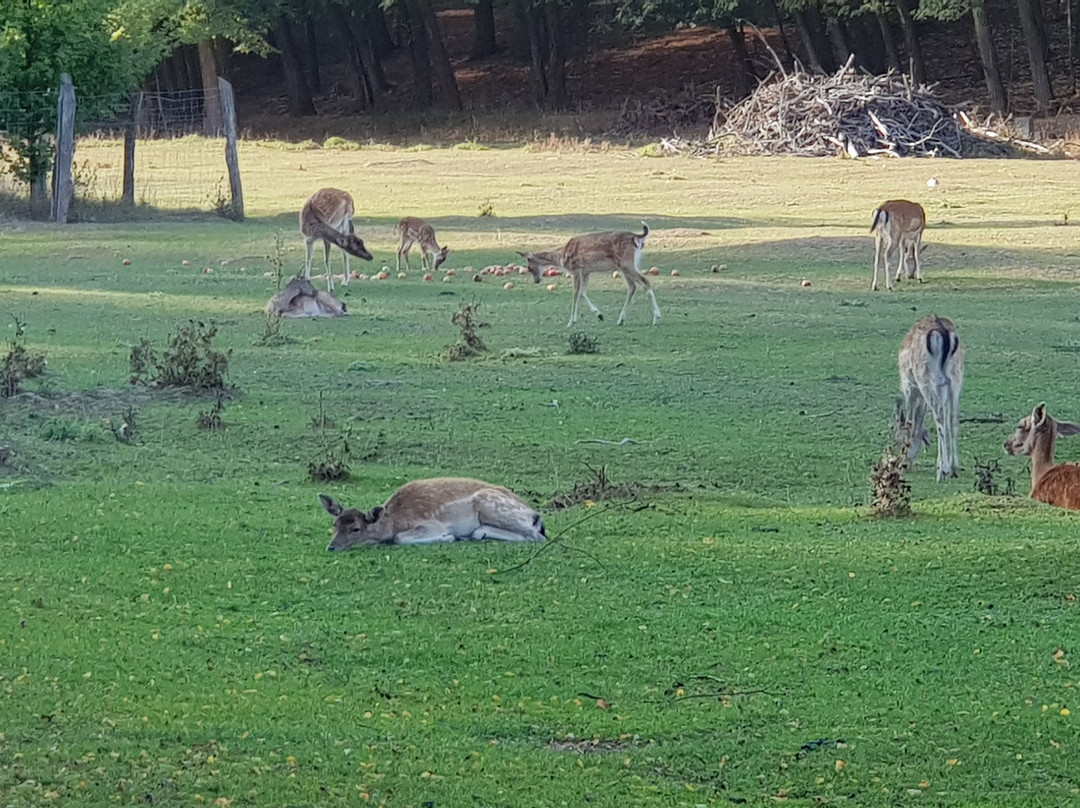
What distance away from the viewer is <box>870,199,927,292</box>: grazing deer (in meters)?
21.1

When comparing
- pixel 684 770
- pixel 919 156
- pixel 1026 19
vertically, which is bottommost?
pixel 684 770

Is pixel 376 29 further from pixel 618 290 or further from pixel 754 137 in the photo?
pixel 618 290

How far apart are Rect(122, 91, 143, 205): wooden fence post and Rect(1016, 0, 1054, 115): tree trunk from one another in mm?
28769

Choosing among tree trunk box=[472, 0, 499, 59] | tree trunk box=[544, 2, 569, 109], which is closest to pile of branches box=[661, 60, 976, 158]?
tree trunk box=[544, 2, 569, 109]

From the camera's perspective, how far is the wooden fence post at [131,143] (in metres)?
29.8

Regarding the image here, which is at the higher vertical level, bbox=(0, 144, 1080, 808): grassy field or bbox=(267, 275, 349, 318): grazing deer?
bbox=(267, 275, 349, 318): grazing deer

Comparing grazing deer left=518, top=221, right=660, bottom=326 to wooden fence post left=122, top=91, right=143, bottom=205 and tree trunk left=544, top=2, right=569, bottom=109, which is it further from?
tree trunk left=544, top=2, right=569, bottom=109

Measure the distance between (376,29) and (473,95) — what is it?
7246 mm

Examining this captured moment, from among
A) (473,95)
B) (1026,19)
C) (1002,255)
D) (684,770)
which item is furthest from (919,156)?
(684,770)

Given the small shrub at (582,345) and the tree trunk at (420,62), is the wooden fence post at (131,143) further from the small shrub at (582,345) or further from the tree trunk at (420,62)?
the tree trunk at (420,62)

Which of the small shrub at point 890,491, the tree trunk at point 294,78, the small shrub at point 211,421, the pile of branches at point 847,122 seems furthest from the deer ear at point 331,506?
the tree trunk at point 294,78

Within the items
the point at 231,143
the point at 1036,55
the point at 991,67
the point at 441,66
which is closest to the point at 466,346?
the point at 231,143

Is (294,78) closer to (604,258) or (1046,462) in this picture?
(604,258)

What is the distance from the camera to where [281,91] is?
73625mm
